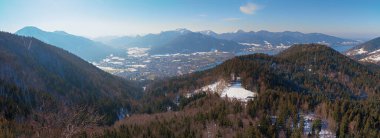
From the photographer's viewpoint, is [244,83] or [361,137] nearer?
[361,137]

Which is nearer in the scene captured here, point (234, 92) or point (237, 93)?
point (237, 93)

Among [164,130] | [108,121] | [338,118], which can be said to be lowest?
[108,121]

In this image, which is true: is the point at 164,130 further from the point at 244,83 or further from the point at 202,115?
the point at 244,83

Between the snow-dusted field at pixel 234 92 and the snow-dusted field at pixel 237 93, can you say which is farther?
the snow-dusted field at pixel 237 93

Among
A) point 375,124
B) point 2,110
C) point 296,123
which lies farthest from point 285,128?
point 2,110

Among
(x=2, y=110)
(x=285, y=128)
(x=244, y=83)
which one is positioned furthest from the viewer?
(x=244, y=83)

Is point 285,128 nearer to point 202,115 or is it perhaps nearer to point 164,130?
point 202,115

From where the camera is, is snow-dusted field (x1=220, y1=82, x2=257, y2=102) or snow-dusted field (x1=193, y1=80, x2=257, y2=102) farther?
snow-dusted field (x1=220, y1=82, x2=257, y2=102)

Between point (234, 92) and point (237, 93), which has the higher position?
point (234, 92)

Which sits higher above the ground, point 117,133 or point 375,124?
point 375,124

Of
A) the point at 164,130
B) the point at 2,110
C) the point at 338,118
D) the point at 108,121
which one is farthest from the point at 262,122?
the point at 2,110

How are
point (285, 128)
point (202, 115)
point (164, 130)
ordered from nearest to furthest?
point (285, 128) → point (164, 130) → point (202, 115)
